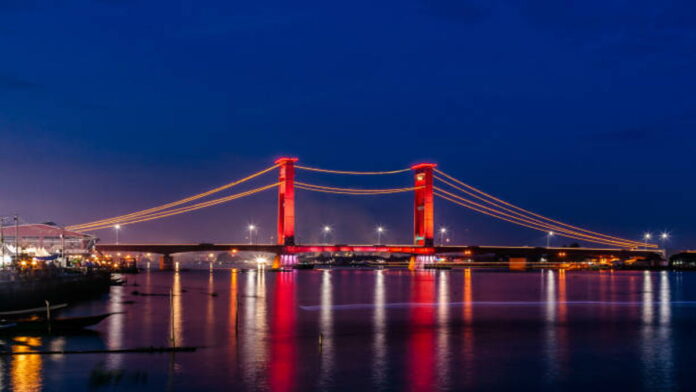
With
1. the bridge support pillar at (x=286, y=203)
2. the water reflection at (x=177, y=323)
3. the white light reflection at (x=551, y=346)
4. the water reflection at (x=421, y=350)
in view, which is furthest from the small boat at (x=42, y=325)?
the bridge support pillar at (x=286, y=203)

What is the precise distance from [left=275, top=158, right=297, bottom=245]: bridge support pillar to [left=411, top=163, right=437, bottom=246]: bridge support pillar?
21599mm

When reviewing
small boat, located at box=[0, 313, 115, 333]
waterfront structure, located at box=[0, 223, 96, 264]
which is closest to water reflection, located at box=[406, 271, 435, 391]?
small boat, located at box=[0, 313, 115, 333]

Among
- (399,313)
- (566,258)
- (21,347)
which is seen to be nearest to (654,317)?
(399,313)

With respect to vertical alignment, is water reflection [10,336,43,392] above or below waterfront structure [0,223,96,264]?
below

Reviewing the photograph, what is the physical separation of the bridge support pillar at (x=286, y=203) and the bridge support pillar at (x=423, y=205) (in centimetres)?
2160

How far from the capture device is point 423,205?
395ft

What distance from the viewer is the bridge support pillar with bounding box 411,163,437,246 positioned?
11673cm

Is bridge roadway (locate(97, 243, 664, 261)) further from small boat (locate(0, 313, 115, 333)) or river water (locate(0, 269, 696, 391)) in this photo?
small boat (locate(0, 313, 115, 333))

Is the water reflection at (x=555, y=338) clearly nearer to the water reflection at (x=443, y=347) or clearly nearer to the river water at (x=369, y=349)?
the river water at (x=369, y=349)

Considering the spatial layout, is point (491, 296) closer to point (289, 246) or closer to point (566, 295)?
point (566, 295)

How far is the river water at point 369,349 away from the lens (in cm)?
2217

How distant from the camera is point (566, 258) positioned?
186 meters

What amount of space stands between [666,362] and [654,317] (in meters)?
19.7

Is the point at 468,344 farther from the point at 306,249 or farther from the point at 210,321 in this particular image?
the point at 306,249
